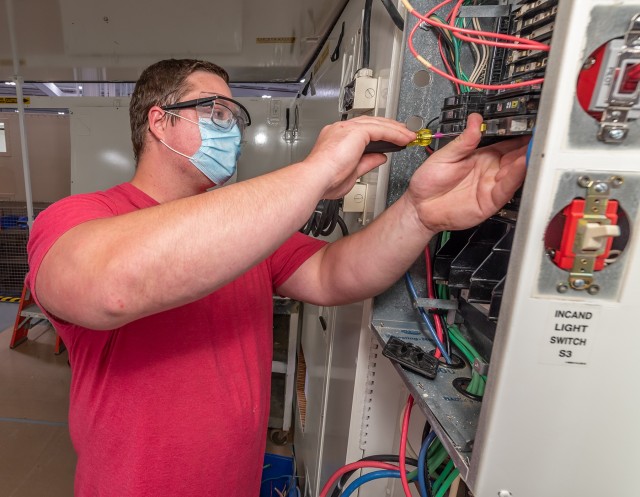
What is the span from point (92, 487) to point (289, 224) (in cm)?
78

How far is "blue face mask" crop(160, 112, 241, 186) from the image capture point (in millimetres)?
886

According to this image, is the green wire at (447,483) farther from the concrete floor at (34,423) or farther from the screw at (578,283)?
the concrete floor at (34,423)

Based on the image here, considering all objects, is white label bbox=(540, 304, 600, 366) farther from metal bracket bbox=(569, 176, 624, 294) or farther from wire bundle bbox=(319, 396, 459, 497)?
wire bundle bbox=(319, 396, 459, 497)

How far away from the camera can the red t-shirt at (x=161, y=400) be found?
706 mm

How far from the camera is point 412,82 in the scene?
0.62 m

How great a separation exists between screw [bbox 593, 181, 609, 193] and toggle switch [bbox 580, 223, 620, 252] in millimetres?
32

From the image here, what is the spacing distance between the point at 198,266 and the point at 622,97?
46 cm

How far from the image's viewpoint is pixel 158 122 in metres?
0.88

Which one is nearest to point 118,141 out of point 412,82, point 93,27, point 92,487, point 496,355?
point 93,27

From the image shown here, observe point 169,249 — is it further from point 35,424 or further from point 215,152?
point 35,424

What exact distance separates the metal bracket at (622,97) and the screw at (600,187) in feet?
0.13

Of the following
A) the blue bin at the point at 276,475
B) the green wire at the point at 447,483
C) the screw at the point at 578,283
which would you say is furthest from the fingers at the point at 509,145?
the blue bin at the point at 276,475

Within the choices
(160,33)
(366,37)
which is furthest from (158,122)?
(160,33)

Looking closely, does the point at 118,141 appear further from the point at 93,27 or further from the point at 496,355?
the point at 496,355
